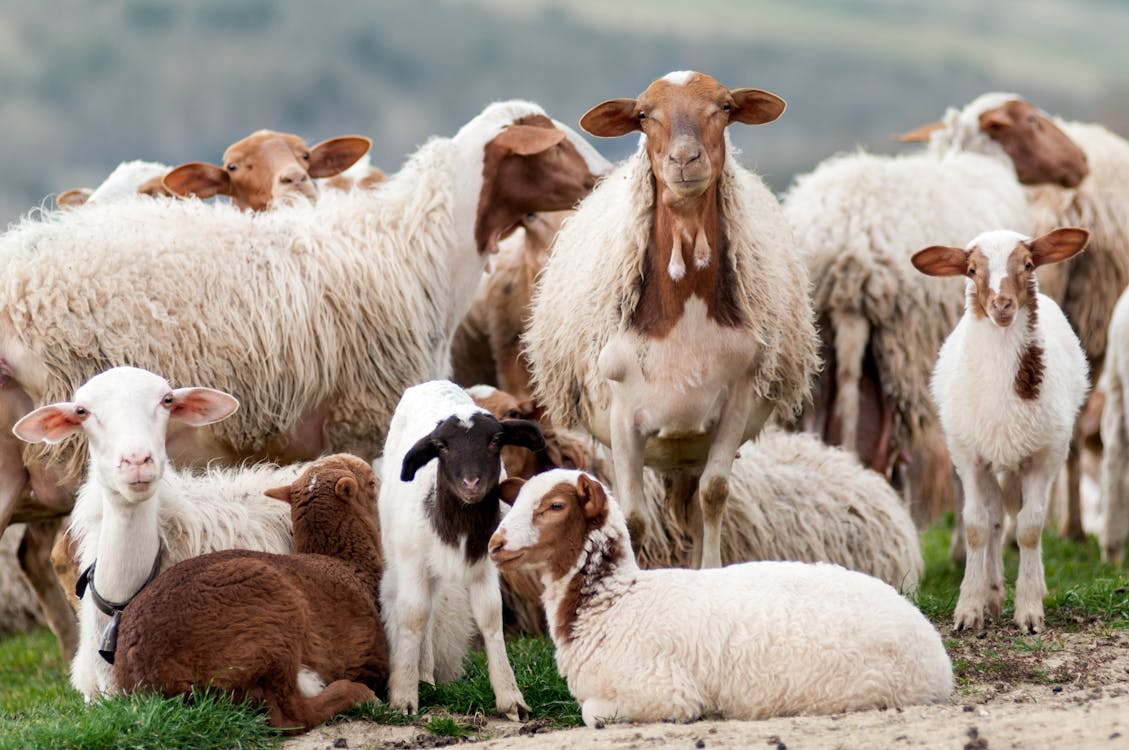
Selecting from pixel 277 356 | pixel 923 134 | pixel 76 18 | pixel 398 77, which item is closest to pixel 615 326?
pixel 277 356

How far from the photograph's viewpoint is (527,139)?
8.45 meters

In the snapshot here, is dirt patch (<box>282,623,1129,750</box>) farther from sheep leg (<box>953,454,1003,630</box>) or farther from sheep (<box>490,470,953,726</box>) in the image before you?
sheep leg (<box>953,454,1003,630</box>)

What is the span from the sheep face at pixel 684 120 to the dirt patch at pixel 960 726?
2.26m

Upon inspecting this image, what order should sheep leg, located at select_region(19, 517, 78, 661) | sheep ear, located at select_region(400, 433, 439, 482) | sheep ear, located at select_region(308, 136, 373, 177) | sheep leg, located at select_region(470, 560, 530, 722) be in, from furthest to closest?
sheep ear, located at select_region(308, 136, 373, 177), sheep leg, located at select_region(19, 517, 78, 661), sheep leg, located at select_region(470, 560, 530, 722), sheep ear, located at select_region(400, 433, 439, 482)

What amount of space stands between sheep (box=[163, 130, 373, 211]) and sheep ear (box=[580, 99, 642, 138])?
2.72 m

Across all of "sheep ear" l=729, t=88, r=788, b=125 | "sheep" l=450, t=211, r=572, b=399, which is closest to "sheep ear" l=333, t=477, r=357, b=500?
"sheep ear" l=729, t=88, r=788, b=125

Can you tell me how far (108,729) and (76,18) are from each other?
81.7 metres

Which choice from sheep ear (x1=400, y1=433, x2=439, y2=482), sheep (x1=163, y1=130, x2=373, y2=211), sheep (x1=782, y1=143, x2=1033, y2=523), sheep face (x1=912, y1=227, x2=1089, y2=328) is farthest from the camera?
sheep (x1=782, y1=143, x2=1033, y2=523)

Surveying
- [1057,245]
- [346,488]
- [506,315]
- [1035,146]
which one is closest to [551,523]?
[346,488]

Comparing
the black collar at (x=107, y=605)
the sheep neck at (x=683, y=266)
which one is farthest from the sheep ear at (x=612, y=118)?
the black collar at (x=107, y=605)

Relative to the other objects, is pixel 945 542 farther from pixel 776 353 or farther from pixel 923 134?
pixel 776 353

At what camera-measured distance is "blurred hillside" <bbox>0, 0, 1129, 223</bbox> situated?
205ft

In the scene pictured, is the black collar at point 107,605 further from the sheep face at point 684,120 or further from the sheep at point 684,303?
the sheep face at point 684,120

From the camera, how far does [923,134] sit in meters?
12.1
